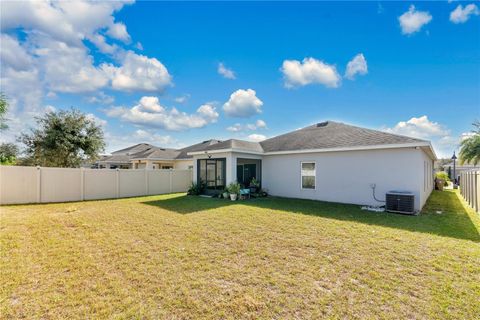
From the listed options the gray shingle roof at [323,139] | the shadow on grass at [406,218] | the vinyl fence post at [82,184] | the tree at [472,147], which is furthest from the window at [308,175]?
the tree at [472,147]

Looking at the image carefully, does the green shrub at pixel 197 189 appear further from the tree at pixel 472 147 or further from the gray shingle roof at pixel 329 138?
the tree at pixel 472 147

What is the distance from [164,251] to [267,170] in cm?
1019

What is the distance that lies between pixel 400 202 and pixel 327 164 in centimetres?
363

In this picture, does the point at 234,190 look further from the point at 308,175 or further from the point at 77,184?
the point at 77,184

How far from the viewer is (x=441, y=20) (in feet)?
30.8

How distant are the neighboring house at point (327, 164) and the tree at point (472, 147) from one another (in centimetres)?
1133

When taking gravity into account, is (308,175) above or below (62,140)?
below

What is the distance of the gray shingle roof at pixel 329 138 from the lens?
34.1ft

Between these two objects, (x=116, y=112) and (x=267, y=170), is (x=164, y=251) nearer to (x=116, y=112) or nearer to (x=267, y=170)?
(x=267, y=170)

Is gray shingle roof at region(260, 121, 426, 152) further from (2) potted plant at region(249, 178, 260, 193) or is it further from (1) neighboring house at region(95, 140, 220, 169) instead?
(1) neighboring house at region(95, 140, 220, 169)

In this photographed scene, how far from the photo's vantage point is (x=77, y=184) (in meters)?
12.5

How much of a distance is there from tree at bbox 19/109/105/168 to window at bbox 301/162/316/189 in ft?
48.4

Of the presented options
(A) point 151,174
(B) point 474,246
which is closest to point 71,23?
(A) point 151,174

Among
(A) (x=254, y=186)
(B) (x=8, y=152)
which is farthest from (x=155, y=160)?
(A) (x=254, y=186)
